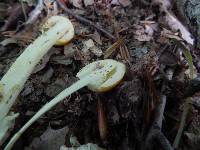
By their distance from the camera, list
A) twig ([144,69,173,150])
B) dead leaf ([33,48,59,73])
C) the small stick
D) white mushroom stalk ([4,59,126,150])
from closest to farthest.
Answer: twig ([144,69,173,150]) < white mushroom stalk ([4,59,126,150]) < dead leaf ([33,48,59,73]) < the small stick

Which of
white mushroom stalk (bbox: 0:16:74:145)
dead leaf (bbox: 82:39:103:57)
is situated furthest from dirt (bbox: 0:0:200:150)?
white mushroom stalk (bbox: 0:16:74:145)

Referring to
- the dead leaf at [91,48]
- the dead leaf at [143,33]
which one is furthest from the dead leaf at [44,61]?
the dead leaf at [143,33]

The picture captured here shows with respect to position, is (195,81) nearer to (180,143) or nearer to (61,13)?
(180,143)

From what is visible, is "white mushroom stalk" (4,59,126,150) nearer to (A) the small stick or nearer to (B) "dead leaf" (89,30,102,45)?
(B) "dead leaf" (89,30,102,45)

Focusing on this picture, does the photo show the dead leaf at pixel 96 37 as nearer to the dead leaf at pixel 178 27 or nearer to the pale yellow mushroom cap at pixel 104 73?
the pale yellow mushroom cap at pixel 104 73

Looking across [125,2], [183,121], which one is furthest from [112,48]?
[183,121]

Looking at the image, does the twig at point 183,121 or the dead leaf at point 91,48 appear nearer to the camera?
the twig at point 183,121

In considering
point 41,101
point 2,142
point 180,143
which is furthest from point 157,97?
point 2,142
